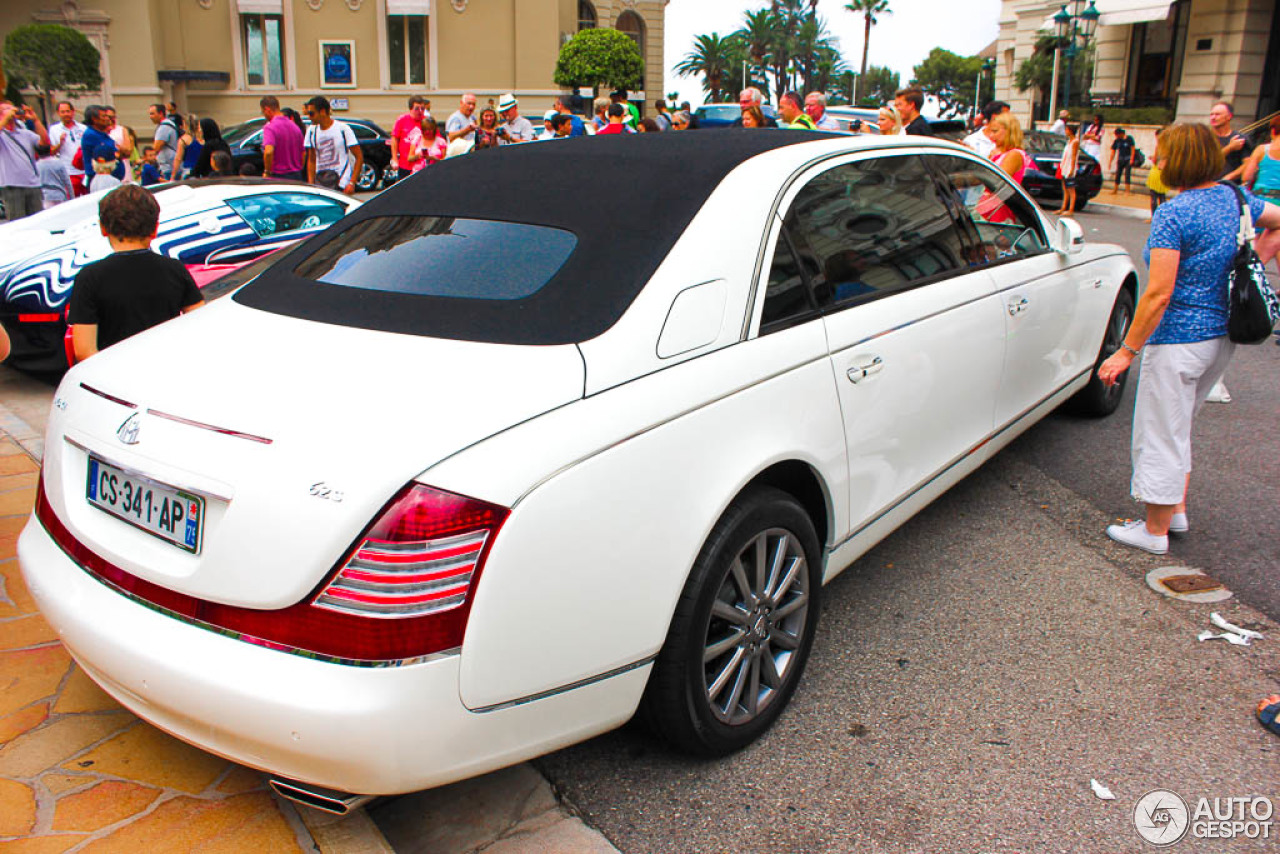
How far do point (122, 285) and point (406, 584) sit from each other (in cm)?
239

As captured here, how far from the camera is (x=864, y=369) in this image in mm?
3109

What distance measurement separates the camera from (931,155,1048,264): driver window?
13.5ft

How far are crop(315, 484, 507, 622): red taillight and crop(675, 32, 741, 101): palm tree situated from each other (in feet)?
302

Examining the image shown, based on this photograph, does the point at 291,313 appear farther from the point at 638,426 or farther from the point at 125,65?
the point at 125,65

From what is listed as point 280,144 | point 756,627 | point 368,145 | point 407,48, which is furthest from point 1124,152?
point 407,48

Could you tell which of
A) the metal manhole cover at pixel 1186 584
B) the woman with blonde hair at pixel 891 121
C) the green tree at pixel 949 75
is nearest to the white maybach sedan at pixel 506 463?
the metal manhole cover at pixel 1186 584

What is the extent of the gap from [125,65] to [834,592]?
36747 mm

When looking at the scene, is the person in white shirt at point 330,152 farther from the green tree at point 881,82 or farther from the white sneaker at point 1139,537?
the green tree at point 881,82

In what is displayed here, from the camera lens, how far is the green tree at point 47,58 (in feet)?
93.1

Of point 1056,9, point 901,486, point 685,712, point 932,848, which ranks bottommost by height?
point 932,848

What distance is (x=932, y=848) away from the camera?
2438 mm

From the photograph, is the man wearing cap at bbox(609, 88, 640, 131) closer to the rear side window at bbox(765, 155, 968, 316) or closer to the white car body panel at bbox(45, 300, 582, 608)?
the rear side window at bbox(765, 155, 968, 316)

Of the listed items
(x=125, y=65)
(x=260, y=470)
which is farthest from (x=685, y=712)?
(x=125, y=65)

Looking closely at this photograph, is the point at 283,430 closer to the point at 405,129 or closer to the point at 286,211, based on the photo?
the point at 286,211
